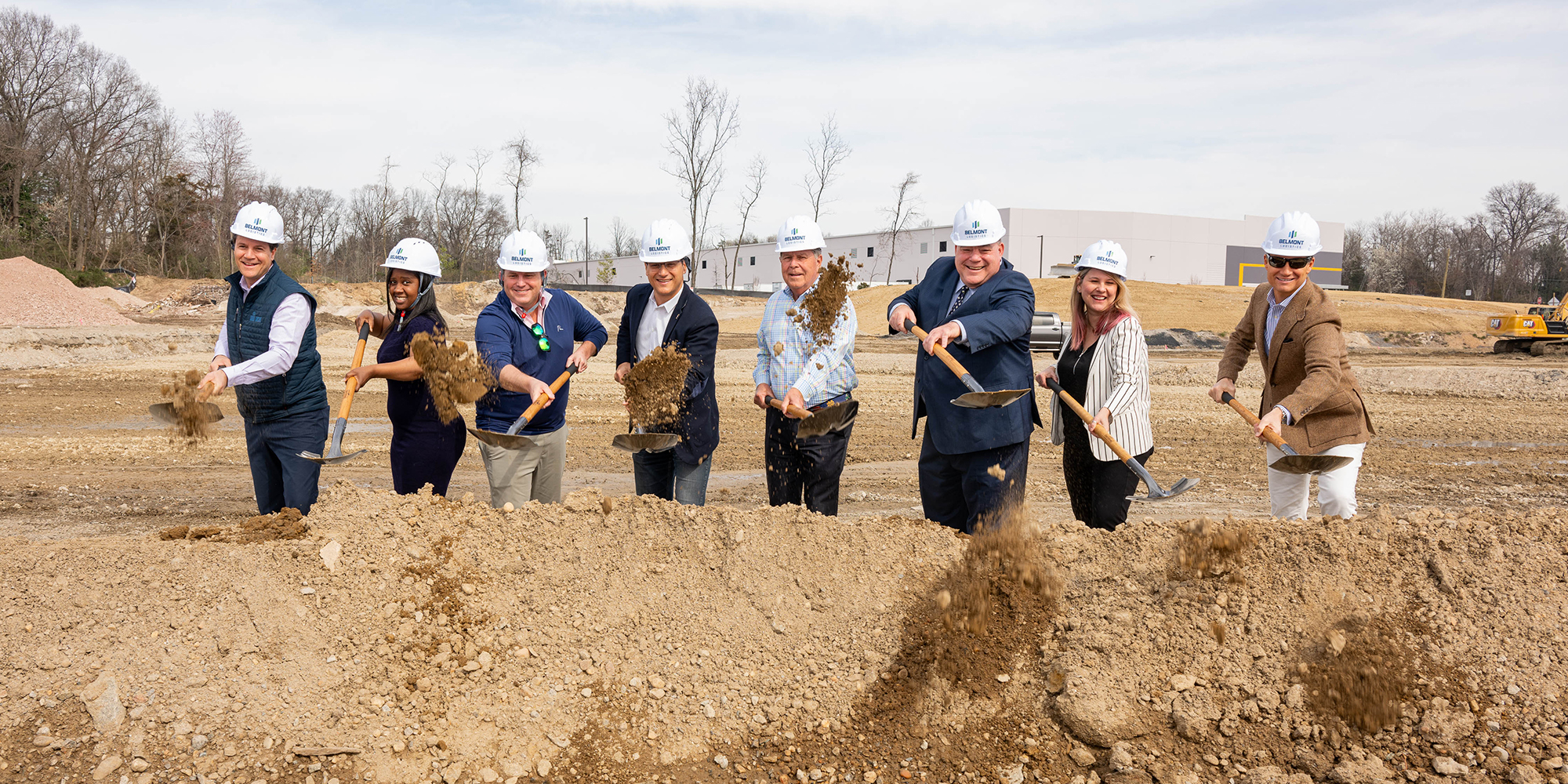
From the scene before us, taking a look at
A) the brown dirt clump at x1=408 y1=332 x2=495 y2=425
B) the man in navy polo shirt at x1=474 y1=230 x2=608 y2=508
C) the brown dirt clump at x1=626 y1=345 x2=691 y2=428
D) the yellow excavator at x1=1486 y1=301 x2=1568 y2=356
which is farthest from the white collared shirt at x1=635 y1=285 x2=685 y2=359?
the yellow excavator at x1=1486 y1=301 x2=1568 y2=356

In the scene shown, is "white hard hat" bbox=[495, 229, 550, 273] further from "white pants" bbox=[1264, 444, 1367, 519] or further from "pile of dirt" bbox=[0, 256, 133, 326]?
"pile of dirt" bbox=[0, 256, 133, 326]

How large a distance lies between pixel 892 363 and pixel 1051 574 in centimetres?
1446

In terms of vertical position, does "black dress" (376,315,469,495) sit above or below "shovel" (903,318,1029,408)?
below

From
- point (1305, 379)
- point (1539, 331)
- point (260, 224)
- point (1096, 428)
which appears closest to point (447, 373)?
point (260, 224)

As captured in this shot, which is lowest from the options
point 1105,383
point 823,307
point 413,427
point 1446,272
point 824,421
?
point 413,427

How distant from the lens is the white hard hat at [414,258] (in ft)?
14.2

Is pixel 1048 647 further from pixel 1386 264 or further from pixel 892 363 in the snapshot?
pixel 1386 264

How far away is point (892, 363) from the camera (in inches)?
700

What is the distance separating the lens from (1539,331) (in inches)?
854

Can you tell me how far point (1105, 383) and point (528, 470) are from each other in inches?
111

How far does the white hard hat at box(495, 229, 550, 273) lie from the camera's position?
430 centimetres

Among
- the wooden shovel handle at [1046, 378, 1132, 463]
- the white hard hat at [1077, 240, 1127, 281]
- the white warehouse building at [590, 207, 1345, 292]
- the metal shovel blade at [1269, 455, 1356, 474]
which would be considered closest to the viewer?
the metal shovel blade at [1269, 455, 1356, 474]

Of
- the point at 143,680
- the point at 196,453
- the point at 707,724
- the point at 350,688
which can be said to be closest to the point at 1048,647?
the point at 707,724

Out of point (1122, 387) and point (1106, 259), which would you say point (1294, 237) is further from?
point (1122, 387)
